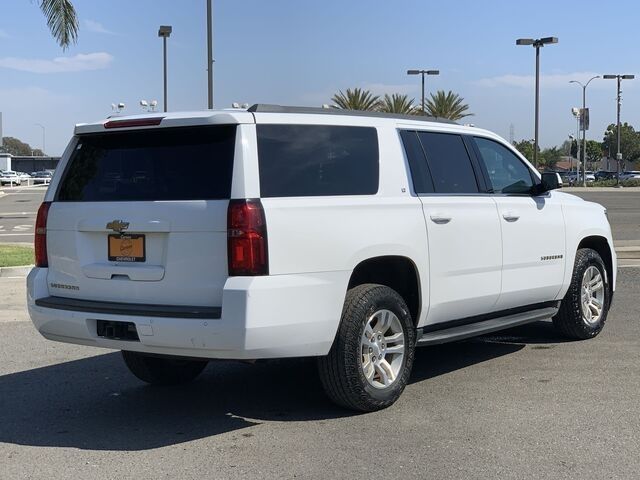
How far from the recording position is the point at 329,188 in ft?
16.3

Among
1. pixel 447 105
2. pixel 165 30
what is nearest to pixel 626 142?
pixel 447 105

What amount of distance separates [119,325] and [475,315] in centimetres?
272

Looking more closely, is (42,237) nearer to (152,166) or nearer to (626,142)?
(152,166)

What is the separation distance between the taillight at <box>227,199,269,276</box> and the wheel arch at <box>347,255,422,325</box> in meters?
0.89

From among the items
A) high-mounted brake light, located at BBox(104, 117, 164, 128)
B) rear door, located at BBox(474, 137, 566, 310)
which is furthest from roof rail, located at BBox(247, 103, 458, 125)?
rear door, located at BBox(474, 137, 566, 310)

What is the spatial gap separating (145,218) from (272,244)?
84cm

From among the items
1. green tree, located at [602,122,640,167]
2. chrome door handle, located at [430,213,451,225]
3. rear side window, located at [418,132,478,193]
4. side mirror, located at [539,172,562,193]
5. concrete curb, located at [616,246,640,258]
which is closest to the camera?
chrome door handle, located at [430,213,451,225]

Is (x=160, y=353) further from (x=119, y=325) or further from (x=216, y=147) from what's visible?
(x=216, y=147)

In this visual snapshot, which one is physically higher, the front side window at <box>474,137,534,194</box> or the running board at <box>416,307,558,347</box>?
the front side window at <box>474,137,534,194</box>

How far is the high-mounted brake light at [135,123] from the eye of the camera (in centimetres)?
486

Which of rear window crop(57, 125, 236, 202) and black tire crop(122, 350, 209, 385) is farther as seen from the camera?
black tire crop(122, 350, 209, 385)

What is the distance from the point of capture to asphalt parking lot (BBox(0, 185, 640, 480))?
14.0 feet

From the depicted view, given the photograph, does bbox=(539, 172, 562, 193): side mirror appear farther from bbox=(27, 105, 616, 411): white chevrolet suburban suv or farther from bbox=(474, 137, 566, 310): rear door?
bbox=(27, 105, 616, 411): white chevrolet suburban suv

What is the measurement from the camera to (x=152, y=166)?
4934 mm
